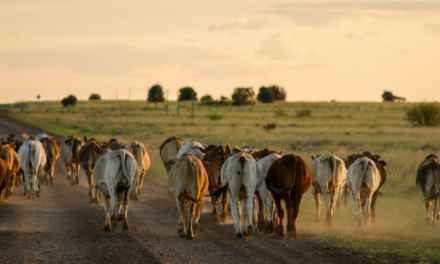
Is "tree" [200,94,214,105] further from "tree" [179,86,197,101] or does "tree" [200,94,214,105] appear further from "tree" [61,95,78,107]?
"tree" [61,95,78,107]

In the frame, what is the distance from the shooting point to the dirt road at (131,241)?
9102mm

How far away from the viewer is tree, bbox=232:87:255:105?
10288 cm

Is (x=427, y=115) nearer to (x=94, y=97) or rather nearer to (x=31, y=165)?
(x=31, y=165)

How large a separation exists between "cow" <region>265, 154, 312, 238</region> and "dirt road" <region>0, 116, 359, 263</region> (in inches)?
17.3

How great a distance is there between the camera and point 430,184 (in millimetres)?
13141

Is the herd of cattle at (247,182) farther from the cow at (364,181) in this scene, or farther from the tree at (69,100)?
the tree at (69,100)

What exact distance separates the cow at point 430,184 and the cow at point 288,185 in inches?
164

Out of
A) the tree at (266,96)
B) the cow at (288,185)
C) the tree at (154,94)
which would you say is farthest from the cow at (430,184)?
the tree at (266,96)

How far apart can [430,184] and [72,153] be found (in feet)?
43.4

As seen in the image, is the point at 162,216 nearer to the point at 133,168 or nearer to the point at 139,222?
the point at 139,222

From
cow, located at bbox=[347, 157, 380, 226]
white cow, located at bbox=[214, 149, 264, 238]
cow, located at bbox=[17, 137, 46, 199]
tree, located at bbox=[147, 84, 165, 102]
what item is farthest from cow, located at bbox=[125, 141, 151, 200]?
tree, located at bbox=[147, 84, 165, 102]

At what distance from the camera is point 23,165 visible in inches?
641

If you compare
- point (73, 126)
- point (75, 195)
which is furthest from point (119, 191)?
point (73, 126)

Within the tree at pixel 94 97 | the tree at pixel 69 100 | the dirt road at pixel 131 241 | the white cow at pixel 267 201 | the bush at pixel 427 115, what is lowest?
the dirt road at pixel 131 241
